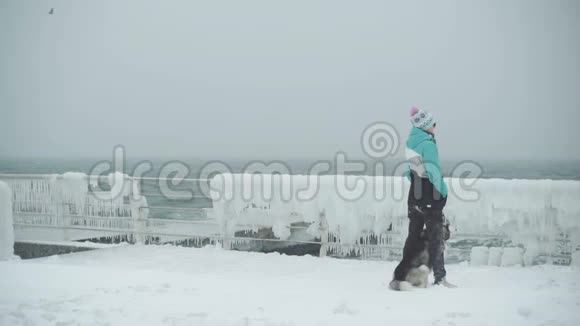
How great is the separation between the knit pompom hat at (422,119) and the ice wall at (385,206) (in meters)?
1.79

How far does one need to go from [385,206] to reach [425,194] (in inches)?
75.3

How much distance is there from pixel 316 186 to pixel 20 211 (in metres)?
5.43

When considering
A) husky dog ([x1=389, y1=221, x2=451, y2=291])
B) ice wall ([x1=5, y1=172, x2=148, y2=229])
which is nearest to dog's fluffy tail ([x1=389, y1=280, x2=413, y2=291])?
husky dog ([x1=389, y1=221, x2=451, y2=291])

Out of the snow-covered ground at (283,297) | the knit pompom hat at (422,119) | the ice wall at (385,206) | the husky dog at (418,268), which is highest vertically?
the knit pompom hat at (422,119)

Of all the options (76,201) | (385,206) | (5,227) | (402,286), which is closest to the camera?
(402,286)

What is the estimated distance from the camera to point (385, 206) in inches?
278

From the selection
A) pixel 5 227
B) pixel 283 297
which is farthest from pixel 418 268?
pixel 5 227

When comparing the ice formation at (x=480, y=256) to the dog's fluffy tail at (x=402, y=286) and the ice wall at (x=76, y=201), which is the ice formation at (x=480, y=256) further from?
the ice wall at (x=76, y=201)

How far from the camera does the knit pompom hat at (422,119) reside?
16.9 feet

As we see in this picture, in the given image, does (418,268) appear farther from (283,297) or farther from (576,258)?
(576,258)

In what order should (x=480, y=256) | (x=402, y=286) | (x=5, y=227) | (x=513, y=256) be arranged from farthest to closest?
(x=5, y=227)
(x=480, y=256)
(x=513, y=256)
(x=402, y=286)

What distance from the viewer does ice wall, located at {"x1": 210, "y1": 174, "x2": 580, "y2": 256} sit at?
641 centimetres

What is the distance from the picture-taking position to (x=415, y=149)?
5168mm

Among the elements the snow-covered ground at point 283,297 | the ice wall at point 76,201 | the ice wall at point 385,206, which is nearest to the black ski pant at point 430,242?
the snow-covered ground at point 283,297
